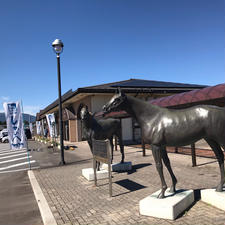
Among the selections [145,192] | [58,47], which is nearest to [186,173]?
[145,192]

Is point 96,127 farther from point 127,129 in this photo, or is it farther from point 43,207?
point 127,129

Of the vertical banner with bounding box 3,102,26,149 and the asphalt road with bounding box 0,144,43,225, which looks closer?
the asphalt road with bounding box 0,144,43,225

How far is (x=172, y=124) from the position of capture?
3.99 m

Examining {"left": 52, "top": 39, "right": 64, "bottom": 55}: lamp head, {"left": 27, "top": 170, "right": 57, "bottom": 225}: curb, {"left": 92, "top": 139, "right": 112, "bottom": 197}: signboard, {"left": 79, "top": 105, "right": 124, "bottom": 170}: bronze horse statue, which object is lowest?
{"left": 27, "top": 170, "right": 57, "bottom": 225}: curb

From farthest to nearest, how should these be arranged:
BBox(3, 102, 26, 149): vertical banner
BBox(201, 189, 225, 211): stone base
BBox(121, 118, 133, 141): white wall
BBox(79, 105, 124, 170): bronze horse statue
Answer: BBox(121, 118, 133, 141): white wall, BBox(3, 102, 26, 149): vertical banner, BBox(79, 105, 124, 170): bronze horse statue, BBox(201, 189, 225, 211): stone base

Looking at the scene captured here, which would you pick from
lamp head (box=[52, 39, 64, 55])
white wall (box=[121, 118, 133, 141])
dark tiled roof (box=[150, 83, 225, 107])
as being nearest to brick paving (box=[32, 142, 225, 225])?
dark tiled roof (box=[150, 83, 225, 107])

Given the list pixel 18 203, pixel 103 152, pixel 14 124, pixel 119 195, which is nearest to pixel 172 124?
pixel 103 152

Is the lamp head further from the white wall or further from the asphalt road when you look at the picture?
the white wall

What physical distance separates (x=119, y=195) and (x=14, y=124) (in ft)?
21.0

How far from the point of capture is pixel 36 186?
661 cm

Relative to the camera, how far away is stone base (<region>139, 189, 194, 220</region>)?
12.1ft

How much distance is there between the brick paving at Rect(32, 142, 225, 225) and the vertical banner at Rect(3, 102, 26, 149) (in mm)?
1803

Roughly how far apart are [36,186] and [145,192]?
3619 mm

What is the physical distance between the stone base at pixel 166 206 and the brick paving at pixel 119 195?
10 cm
